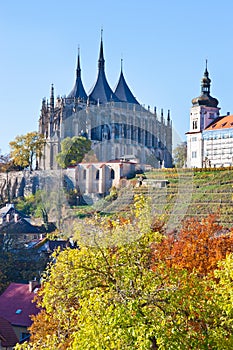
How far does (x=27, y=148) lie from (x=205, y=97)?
1377 cm

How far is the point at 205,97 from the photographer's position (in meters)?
51.5

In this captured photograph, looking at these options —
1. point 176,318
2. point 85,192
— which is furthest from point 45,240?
point 176,318

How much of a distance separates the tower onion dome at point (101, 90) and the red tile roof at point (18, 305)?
32.9m

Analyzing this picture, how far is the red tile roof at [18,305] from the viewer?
25677 millimetres

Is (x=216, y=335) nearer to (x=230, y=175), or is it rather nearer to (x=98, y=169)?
(x=98, y=169)

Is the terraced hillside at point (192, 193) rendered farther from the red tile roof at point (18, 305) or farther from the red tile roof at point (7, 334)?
the red tile roof at point (7, 334)

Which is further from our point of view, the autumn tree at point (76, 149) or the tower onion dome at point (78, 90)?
the tower onion dome at point (78, 90)

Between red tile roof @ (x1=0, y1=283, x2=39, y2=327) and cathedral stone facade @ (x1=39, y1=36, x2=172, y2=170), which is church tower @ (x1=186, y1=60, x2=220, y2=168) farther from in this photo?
red tile roof @ (x1=0, y1=283, x2=39, y2=327)

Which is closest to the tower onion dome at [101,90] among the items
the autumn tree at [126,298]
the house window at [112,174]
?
the house window at [112,174]

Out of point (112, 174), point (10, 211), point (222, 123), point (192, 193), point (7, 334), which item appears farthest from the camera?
point (222, 123)

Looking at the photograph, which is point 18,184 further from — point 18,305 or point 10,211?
point 18,305

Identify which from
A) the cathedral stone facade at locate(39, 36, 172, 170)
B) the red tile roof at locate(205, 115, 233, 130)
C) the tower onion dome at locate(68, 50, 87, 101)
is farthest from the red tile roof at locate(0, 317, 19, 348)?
the tower onion dome at locate(68, 50, 87, 101)

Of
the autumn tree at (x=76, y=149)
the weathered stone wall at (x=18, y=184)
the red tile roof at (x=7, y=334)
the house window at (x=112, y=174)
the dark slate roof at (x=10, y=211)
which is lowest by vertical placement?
the red tile roof at (x=7, y=334)

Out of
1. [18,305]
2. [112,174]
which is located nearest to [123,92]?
[112,174]
